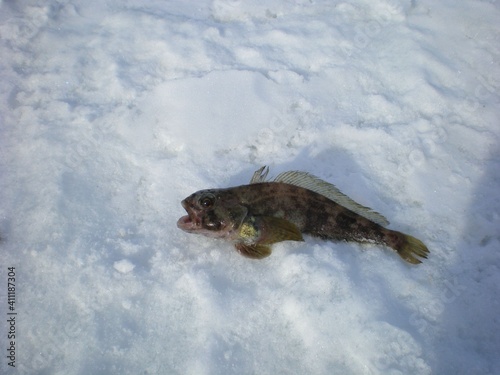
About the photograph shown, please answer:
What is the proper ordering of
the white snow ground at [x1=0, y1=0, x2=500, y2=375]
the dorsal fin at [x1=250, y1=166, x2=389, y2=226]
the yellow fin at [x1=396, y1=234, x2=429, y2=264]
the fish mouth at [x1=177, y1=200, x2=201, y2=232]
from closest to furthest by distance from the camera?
the white snow ground at [x1=0, y1=0, x2=500, y2=375]
the fish mouth at [x1=177, y1=200, x2=201, y2=232]
the yellow fin at [x1=396, y1=234, x2=429, y2=264]
the dorsal fin at [x1=250, y1=166, x2=389, y2=226]

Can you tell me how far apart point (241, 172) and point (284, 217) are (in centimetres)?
86

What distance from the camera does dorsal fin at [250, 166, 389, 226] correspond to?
3.76 m

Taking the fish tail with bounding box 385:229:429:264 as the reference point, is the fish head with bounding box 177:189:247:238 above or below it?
below

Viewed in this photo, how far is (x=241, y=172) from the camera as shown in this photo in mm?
4207

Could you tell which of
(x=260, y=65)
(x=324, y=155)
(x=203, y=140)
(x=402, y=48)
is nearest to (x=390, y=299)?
(x=324, y=155)

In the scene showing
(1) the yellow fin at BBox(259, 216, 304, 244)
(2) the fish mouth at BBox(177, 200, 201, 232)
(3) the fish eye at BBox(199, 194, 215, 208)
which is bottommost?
(2) the fish mouth at BBox(177, 200, 201, 232)

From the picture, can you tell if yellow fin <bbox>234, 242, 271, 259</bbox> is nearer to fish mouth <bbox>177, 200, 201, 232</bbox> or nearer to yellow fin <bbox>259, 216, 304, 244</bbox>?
yellow fin <bbox>259, 216, 304, 244</bbox>

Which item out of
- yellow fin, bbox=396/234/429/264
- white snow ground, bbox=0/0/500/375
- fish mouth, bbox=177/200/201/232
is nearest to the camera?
white snow ground, bbox=0/0/500/375

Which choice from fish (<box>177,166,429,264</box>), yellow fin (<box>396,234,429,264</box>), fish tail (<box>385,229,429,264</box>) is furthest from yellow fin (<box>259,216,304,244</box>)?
yellow fin (<box>396,234,429,264</box>)

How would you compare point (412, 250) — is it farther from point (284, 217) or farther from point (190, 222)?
point (190, 222)

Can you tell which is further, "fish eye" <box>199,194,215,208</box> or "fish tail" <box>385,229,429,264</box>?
"fish tail" <box>385,229,429,264</box>

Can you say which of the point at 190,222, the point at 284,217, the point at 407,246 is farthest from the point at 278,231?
the point at 407,246

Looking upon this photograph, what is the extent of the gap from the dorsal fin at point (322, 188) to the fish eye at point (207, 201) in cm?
55

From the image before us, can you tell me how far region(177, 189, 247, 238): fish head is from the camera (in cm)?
342
